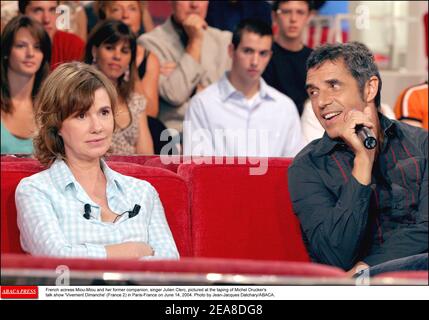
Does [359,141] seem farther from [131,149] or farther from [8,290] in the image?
[131,149]

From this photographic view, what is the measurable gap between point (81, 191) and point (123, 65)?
4.27 feet

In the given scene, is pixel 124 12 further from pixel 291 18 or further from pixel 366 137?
pixel 366 137

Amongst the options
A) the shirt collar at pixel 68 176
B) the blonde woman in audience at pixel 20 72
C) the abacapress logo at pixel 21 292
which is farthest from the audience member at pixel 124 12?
the abacapress logo at pixel 21 292

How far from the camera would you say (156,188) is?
161 centimetres

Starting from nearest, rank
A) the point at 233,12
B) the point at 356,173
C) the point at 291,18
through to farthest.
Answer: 1. the point at 356,173
2. the point at 291,18
3. the point at 233,12

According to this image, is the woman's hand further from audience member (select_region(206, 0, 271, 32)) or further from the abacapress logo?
audience member (select_region(206, 0, 271, 32))

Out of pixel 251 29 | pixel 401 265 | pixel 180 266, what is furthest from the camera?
pixel 251 29

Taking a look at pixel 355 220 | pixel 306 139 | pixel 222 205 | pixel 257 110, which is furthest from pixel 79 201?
pixel 257 110

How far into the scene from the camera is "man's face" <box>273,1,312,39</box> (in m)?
Answer: 3.00

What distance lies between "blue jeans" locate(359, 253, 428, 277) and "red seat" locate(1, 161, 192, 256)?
0.37 meters

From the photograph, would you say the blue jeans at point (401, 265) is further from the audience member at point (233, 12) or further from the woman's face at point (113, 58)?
the audience member at point (233, 12)

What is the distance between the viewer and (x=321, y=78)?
1612mm

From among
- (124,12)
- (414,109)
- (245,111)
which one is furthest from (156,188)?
(124,12)

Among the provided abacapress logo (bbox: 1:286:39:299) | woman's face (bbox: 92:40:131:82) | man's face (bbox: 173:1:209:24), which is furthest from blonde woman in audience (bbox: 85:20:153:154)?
abacapress logo (bbox: 1:286:39:299)
